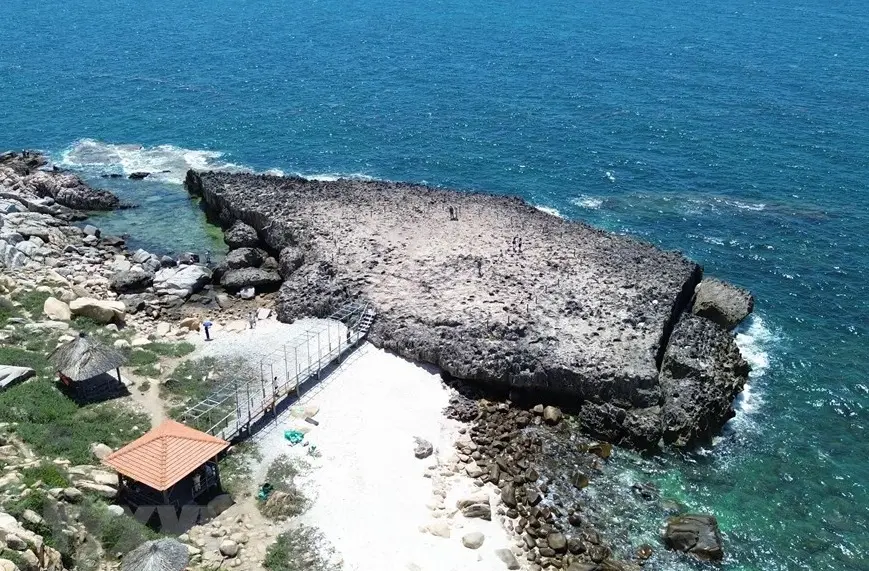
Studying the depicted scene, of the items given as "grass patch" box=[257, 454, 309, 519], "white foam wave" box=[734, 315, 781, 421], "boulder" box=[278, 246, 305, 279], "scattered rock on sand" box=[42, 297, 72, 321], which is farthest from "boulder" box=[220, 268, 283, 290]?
"white foam wave" box=[734, 315, 781, 421]

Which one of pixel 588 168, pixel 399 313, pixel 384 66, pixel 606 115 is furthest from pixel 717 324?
pixel 384 66

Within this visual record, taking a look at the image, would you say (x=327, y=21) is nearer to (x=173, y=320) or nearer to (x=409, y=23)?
(x=409, y=23)

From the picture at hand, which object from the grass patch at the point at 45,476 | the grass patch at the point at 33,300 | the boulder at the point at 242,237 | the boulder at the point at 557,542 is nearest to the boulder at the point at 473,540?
the boulder at the point at 557,542

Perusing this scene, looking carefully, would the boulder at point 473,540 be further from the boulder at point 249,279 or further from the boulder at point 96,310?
the boulder at point 96,310

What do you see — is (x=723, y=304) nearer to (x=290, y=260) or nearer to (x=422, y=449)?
(x=422, y=449)

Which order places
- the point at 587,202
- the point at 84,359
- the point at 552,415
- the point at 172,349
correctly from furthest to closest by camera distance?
1. the point at 587,202
2. the point at 172,349
3. the point at 552,415
4. the point at 84,359

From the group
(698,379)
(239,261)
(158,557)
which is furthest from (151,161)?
(698,379)
